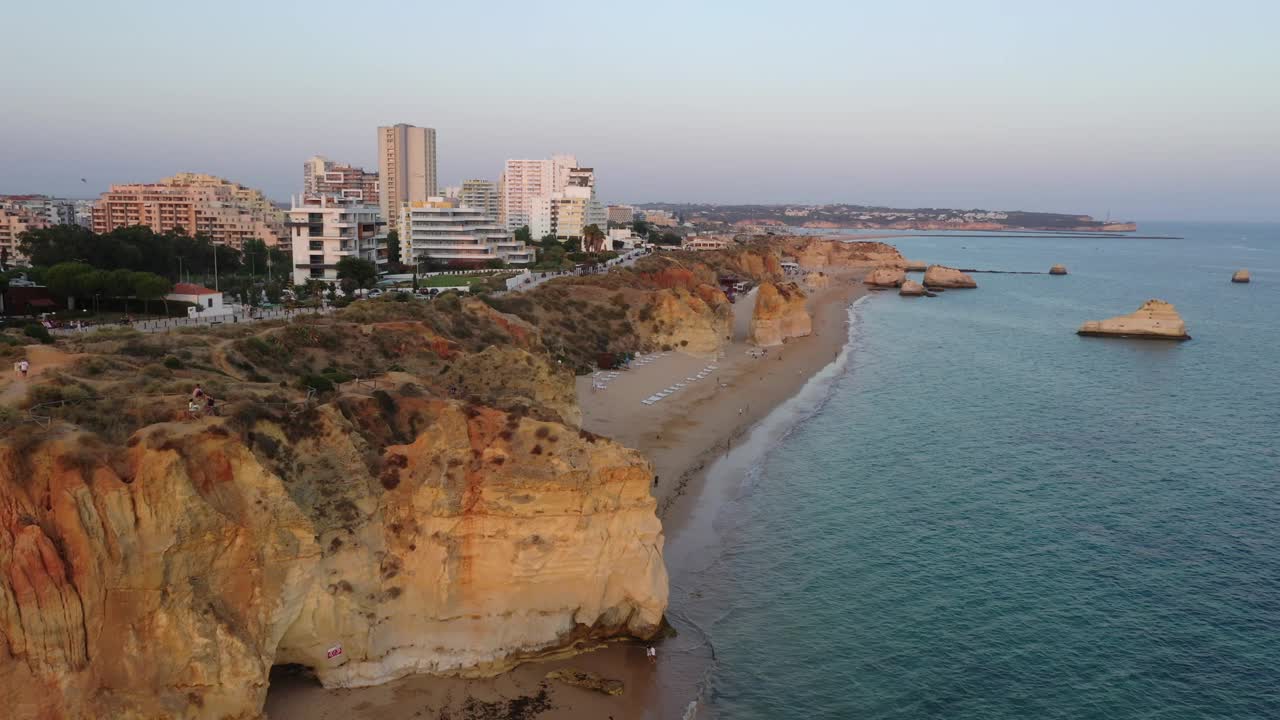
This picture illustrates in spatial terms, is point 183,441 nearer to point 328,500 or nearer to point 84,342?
point 328,500

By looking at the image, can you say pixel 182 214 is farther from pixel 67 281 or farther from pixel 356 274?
pixel 67 281

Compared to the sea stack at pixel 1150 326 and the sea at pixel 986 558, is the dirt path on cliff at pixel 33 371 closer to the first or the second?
the sea at pixel 986 558

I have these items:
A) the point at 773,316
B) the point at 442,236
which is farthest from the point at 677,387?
the point at 442,236

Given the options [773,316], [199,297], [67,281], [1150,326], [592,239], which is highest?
[592,239]

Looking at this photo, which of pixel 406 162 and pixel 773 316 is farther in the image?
pixel 406 162

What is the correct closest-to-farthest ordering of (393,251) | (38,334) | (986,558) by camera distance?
(38,334), (986,558), (393,251)

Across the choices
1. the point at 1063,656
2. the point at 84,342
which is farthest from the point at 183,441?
the point at 1063,656

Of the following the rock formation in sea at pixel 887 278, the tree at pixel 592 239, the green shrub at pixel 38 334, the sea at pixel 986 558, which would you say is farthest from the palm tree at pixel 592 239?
the green shrub at pixel 38 334
